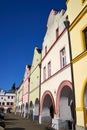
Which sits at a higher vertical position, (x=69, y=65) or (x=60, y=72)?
(x=69, y=65)

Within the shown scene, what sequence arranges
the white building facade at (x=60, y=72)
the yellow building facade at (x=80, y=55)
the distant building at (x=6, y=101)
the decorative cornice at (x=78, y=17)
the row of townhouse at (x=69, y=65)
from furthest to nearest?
the distant building at (x=6, y=101), the white building facade at (x=60, y=72), the decorative cornice at (x=78, y=17), the row of townhouse at (x=69, y=65), the yellow building facade at (x=80, y=55)

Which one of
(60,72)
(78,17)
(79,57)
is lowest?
(60,72)

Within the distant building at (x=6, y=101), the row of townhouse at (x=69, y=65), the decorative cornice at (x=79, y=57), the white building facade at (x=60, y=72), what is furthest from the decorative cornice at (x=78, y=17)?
the distant building at (x=6, y=101)

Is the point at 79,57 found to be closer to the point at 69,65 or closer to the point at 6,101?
the point at 69,65

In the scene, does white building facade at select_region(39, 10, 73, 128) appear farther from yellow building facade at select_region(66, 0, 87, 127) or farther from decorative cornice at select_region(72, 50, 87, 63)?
yellow building facade at select_region(66, 0, 87, 127)

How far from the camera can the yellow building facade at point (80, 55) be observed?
439 inches

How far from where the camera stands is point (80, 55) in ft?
38.5

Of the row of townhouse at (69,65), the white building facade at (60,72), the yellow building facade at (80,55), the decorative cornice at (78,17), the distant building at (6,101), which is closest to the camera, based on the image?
the yellow building facade at (80,55)

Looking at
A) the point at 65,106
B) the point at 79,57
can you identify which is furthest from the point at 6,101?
the point at 79,57

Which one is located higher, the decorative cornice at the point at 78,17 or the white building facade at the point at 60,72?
the decorative cornice at the point at 78,17

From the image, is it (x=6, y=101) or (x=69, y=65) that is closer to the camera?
(x=69, y=65)

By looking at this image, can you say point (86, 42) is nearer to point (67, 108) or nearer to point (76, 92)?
point (76, 92)

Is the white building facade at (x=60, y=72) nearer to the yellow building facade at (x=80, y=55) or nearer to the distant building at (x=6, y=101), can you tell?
the yellow building facade at (x=80, y=55)

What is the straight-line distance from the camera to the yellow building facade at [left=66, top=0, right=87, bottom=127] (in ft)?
36.6
